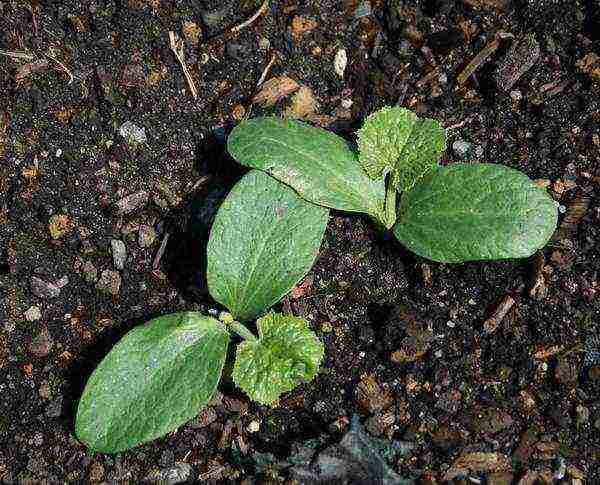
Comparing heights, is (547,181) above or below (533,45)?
below

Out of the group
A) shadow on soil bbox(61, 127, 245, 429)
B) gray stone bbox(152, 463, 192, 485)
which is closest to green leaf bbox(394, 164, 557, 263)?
shadow on soil bbox(61, 127, 245, 429)

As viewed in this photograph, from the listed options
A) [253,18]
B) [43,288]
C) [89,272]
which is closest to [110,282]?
[89,272]

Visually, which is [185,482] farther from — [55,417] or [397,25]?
[397,25]

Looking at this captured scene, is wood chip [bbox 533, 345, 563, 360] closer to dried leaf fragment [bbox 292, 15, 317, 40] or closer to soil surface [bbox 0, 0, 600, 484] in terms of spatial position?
soil surface [bbox 0, 0, 600, 484]

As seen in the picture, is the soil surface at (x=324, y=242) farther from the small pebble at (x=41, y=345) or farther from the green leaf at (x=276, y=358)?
the green leaf at (x=276, y=358)

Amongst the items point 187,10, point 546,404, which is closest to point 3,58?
point 187,10

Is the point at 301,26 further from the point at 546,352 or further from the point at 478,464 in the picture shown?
the point at 478,464
